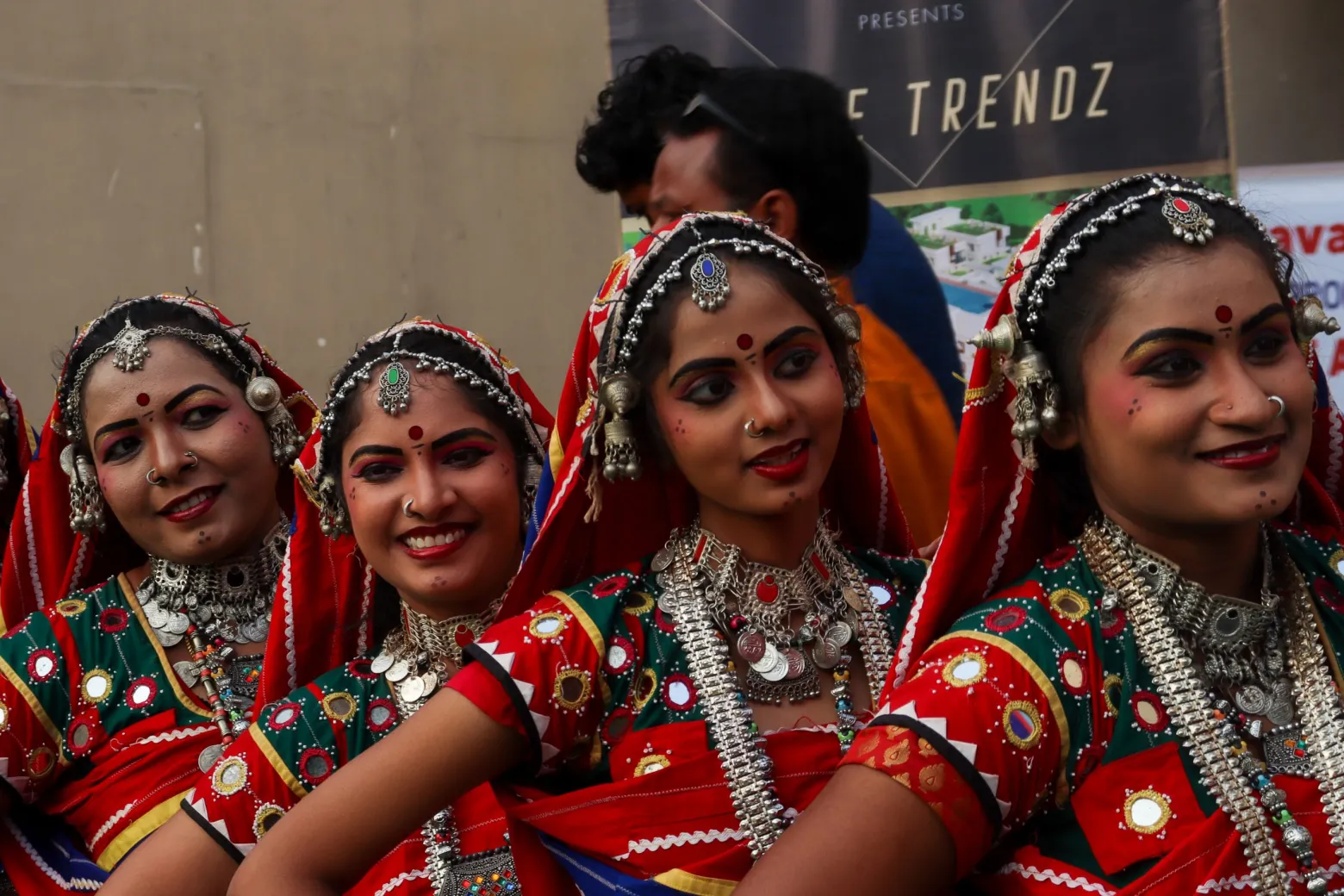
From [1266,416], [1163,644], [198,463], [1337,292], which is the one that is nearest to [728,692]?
[1163,644]

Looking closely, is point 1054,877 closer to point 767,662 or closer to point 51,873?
point 767,662

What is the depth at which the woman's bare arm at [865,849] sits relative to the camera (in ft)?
5.93

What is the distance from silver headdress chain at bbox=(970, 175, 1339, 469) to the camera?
2.05 metres

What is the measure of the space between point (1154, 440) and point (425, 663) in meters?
1.35

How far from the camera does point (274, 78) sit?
18.3 ft

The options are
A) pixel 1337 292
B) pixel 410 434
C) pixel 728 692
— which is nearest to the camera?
pixel 728 692

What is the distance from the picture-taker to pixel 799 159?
131 inches

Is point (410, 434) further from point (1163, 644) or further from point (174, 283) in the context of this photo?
point (174, 283)

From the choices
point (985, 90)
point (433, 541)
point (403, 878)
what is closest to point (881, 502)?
point (433, 541)

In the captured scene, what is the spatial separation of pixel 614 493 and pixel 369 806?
665mm

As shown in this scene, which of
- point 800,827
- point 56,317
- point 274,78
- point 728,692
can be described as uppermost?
point 274,78

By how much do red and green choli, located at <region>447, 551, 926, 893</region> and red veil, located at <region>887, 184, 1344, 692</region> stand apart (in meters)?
0.30

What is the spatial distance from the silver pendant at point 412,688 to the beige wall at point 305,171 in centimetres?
308

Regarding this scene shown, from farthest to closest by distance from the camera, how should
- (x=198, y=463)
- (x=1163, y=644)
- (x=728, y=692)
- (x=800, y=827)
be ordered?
(x=198, y=463), (x=728, y=692), (x=1163, y=644), (x=800, y=827)
